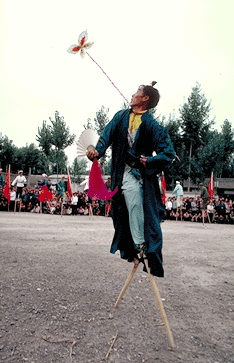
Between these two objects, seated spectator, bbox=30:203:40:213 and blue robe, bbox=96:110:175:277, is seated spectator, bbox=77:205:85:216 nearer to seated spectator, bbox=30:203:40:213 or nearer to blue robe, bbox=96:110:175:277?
seated spectator, bbox=30:203:40:213

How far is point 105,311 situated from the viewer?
277 centimetres

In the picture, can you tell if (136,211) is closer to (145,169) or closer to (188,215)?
(145,169)

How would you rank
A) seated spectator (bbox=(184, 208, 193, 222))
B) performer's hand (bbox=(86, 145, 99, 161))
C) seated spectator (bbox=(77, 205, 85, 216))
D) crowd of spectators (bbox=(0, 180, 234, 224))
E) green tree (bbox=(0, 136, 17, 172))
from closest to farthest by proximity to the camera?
performer's hand (bbox=(86, 145, 99, 161)) → crowd of spectators (bbox=(0, 180, 234, 224)) → seated spectator (bbox=(184, 208, 193, 222)) → seated spectator (bbox=(77, 205, 85, 216)) → green tree (bbox=(0, 136, 17, 172))

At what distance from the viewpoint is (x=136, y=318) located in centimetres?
267

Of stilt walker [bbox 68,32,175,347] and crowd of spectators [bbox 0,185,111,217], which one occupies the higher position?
stilt walker [bbox 68,32,175,347]

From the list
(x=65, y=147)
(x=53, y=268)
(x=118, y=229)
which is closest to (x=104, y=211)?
(x=53, y=268)

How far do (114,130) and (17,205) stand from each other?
17410 mm

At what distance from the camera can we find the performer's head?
8.82 ft

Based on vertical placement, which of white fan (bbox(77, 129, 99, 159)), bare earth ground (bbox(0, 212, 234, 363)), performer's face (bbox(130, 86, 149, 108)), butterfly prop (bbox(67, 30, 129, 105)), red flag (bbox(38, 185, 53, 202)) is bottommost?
bare earth ground (bbox(0, 212, 234, 363))

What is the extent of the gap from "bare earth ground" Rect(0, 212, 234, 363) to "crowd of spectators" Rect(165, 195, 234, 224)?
43.1ft

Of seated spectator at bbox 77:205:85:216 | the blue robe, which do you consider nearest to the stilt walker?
the blue robe

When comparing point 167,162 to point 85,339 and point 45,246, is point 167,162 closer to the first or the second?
point 85,339

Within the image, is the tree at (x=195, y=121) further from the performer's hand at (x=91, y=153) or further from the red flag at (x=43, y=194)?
the performer's hand at (x=91, y=153)

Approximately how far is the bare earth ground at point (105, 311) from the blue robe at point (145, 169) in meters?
0.53
